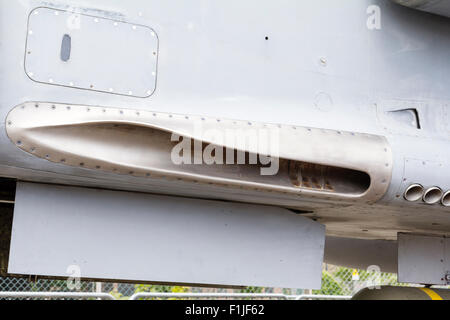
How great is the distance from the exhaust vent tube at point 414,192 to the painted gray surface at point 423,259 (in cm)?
127

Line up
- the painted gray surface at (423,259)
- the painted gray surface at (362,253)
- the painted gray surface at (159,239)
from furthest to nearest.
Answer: the painted gray surface at (362,253) < the painted gray surface at (423,259) < the painted gray surface at (159,239)

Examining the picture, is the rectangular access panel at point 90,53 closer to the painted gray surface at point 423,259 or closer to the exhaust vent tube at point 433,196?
the exhaust vent tube at point 433,196

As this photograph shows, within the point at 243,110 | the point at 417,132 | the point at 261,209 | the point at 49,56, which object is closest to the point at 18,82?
the point at 49,56

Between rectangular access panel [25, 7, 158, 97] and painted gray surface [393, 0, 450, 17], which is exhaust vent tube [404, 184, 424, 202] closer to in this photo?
painted gray surface [393, 0, 450, 17]

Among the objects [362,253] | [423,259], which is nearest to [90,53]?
[423,259]

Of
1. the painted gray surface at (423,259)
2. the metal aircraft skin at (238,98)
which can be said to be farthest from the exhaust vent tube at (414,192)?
the painted gray surface at (423,259)

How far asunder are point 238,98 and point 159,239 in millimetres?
822

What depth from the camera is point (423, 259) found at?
15.9ft

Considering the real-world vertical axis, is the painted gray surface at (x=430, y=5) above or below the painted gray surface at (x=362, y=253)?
above

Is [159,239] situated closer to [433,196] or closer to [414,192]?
[414,192]

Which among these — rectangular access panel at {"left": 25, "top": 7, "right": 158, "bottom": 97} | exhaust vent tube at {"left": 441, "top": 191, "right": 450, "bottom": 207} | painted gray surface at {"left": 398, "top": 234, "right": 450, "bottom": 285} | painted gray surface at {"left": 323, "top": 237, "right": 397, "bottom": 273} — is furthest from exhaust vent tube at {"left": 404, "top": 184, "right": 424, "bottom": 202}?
painted gray surface at {"left": 323, "top": 237, "right": 397, "bottom": 273}

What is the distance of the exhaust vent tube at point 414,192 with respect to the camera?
11.7 feet

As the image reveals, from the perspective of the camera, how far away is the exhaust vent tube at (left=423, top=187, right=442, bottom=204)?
3.62 m

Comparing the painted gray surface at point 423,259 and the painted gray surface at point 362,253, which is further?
the painted gray surface at point 362,253
